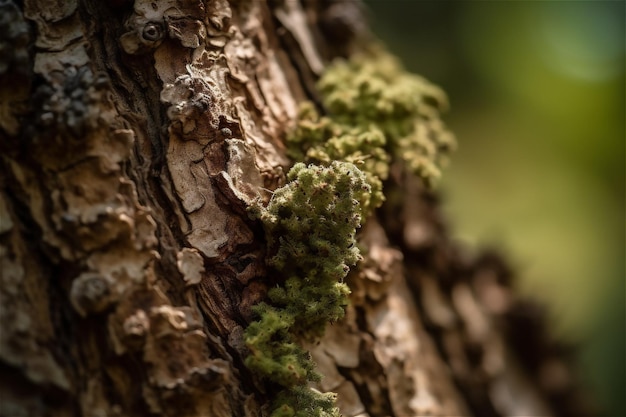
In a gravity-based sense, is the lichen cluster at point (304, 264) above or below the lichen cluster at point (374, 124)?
below

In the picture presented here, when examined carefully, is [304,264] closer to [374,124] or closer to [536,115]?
[374,124]

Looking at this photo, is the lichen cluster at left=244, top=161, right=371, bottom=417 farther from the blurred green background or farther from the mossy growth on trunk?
the blurred green background

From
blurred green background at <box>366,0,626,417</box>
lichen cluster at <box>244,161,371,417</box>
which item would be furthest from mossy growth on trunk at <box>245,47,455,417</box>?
blurred green background at <box>366,0,626,417</box>

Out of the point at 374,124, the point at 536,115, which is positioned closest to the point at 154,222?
the point at 374,124

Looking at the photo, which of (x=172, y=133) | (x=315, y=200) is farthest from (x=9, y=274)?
(x=315, y=200)

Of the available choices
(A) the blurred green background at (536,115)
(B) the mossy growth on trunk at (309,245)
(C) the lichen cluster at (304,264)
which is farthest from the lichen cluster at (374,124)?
(A) the blurred green background at (536,115)

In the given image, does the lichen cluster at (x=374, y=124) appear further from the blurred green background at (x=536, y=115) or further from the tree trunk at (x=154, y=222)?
the blurred green background at (x=536, y=115)

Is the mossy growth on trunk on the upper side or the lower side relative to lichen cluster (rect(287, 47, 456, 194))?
lower

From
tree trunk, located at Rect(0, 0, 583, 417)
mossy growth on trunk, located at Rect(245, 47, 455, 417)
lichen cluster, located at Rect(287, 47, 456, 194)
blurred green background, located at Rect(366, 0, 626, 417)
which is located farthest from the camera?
blurred green background, located at Rect(366, 0, 626, 417)
